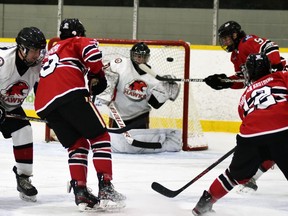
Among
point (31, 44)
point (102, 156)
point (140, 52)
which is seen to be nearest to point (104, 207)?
point (102, 156)

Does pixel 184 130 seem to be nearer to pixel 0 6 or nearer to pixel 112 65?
pixel 112 65

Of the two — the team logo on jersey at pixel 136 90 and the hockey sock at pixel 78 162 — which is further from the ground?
the hockey sock at pixel 78 162

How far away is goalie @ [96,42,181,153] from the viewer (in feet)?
20.0

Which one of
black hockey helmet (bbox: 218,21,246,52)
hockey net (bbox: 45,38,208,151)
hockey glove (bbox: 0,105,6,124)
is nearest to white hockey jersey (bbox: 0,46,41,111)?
hockey glove (bbox: 0,105,6,124)

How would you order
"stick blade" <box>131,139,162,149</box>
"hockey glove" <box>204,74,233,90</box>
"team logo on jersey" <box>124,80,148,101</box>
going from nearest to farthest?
1. "hockey glove" <box>204,74,233,90</box>
2. "stick blade" <box>131,139,162,149</box>
3. "team logo on jersey" <box>124,80,148,101</box>

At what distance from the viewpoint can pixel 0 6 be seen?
27.3ft

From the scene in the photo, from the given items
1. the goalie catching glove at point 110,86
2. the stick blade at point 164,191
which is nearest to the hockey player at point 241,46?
the goalie catching glove at point 110,86

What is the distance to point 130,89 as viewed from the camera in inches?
240

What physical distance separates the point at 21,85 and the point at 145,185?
1.06m

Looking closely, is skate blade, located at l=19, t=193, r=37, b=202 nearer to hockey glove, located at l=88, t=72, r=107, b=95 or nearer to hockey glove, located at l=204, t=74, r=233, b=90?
hockey glove, located at l=88, t=72, r=107, b=95

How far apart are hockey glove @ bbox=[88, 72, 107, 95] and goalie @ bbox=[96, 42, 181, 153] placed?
7.42 ft

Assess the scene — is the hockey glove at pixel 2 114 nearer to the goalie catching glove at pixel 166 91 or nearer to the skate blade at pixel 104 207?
the skate blade at pixel 104 207

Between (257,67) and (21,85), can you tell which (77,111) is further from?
(257,67)

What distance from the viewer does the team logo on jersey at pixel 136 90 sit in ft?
20.0
